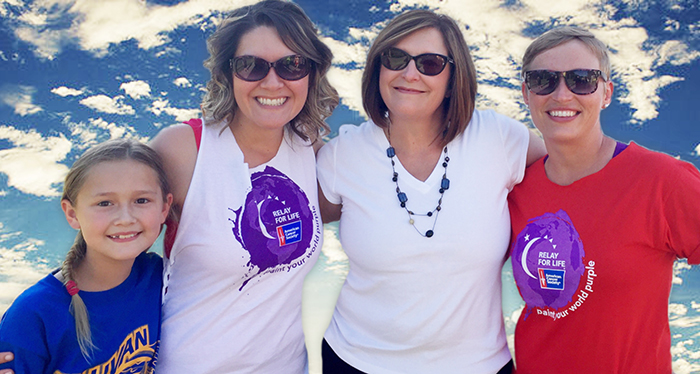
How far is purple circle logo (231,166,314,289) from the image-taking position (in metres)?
2.91

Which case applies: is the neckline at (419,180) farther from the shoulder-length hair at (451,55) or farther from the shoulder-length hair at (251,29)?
the shoulder-length hair at (251,29)

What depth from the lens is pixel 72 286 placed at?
2666 mm

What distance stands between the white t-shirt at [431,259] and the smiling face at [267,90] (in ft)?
1.79

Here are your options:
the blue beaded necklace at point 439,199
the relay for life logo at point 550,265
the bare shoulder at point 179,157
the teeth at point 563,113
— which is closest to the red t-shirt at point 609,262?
the relay for life logo at point 550,265

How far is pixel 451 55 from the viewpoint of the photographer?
10.3 feet

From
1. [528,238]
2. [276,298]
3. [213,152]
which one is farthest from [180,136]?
[528,238]

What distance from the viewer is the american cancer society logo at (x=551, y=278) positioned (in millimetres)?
2678

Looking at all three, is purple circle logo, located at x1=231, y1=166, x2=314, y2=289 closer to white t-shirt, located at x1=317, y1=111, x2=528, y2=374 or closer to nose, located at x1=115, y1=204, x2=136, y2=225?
white t-shirt, located at x1=317, y1=111, x2=528, y2=374

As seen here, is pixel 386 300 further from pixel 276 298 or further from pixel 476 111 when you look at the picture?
pixel 476 111

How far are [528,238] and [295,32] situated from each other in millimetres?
1866

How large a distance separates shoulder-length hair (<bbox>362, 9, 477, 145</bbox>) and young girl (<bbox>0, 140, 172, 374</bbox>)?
64.4 inches

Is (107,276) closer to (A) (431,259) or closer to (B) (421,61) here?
(A) (431,259)

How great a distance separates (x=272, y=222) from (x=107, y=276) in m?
1.00

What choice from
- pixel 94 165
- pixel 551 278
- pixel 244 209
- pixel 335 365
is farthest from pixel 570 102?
pixel 94 165
